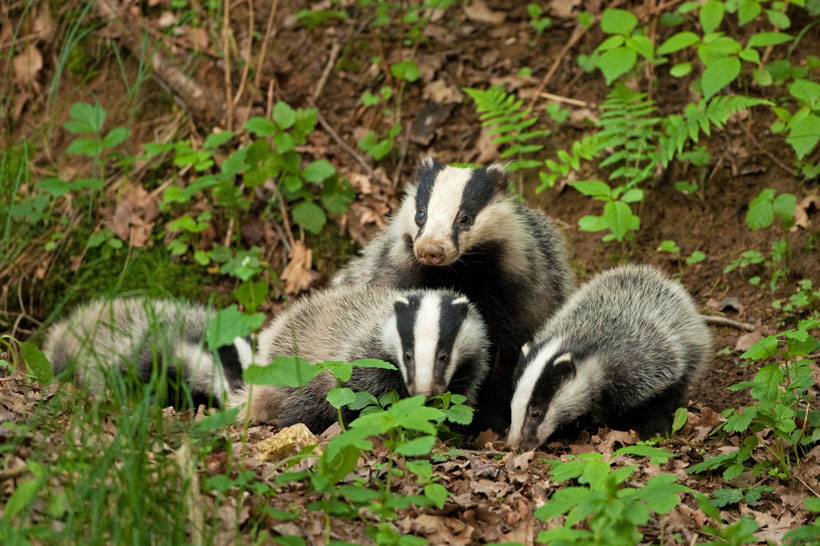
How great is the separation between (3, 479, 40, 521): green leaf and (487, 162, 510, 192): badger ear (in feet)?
10.4

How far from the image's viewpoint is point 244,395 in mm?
5152

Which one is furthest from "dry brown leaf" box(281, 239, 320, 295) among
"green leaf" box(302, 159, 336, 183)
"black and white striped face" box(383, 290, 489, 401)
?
"black and white striped face" box(383, 290, 489, 401)

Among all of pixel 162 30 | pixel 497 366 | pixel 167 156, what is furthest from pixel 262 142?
pixel 497 366

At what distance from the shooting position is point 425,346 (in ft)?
14.0

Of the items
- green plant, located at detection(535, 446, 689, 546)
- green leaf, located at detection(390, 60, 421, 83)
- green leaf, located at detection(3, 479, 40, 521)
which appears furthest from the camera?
green leaf, located at detection(390, 60, 421, 83)

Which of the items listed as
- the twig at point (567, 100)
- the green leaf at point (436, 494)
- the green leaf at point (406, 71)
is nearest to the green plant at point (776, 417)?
the green leaf at point (436, 494)

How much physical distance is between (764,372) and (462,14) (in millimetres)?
4308

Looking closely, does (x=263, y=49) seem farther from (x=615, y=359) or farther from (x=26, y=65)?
(x=615, y=359)

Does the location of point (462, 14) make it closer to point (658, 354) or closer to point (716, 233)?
point (716, 233)

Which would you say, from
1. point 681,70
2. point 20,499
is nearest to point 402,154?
point 681,70

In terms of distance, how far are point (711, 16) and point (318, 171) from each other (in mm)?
2740

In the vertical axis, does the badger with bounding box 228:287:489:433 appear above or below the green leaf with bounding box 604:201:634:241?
below

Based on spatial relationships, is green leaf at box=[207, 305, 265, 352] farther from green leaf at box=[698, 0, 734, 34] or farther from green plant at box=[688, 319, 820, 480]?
green leaf at box=[698, 0, 734, 34]

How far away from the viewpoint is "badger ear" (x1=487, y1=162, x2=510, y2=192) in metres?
5.14
